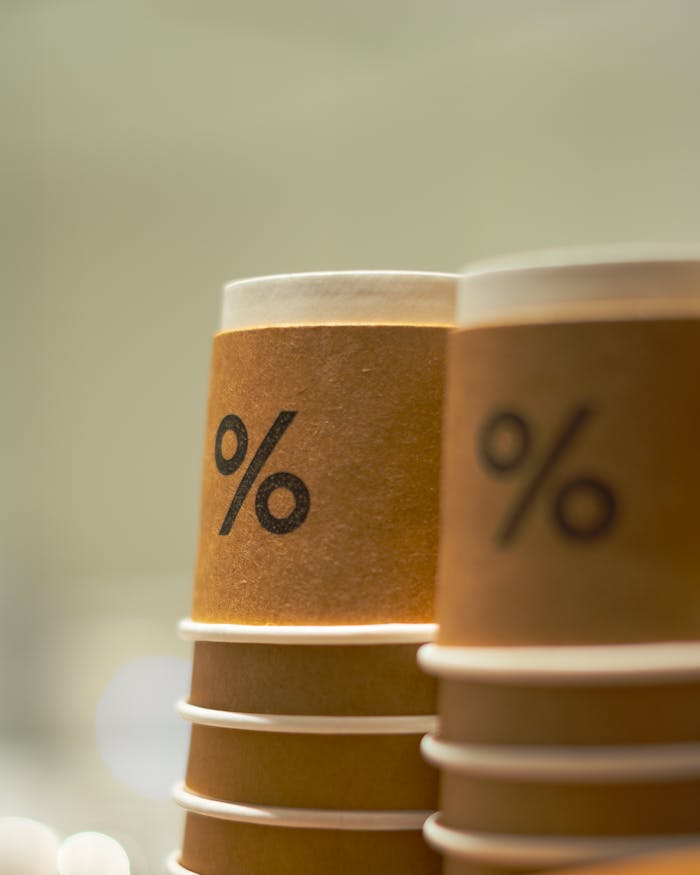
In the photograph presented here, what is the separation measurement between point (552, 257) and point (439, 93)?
9.99 ft

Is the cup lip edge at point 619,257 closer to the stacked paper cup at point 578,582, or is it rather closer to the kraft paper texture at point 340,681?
the stacked paper cup at point 578,582

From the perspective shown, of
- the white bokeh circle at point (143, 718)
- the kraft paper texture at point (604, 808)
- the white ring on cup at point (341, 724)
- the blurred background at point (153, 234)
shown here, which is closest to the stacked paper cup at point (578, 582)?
the kraft paper texture at point (604, 808)

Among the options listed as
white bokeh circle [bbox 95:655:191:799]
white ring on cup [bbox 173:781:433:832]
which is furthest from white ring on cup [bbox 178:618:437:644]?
white bokeh circle [bbox 95:655:191:799]

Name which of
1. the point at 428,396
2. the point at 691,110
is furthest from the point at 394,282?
the point at 691,110

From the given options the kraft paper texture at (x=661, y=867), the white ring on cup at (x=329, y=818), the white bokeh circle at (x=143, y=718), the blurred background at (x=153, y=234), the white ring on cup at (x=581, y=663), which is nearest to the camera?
the kraft paper texture at (x=661, y=867)

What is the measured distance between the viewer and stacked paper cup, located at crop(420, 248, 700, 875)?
63 centimetres

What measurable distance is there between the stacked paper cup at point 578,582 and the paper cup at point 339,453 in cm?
12

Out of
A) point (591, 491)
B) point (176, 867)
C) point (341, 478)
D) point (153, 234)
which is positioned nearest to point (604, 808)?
point (591, 491)

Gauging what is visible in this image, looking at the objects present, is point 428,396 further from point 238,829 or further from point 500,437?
point 238,829

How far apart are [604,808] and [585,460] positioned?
0.55 feet

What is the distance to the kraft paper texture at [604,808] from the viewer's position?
625 mm

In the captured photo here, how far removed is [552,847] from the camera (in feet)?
2.06

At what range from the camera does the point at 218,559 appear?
2.79 feet

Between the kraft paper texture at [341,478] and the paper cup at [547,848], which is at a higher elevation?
the kraft paper texture at [341,478]
